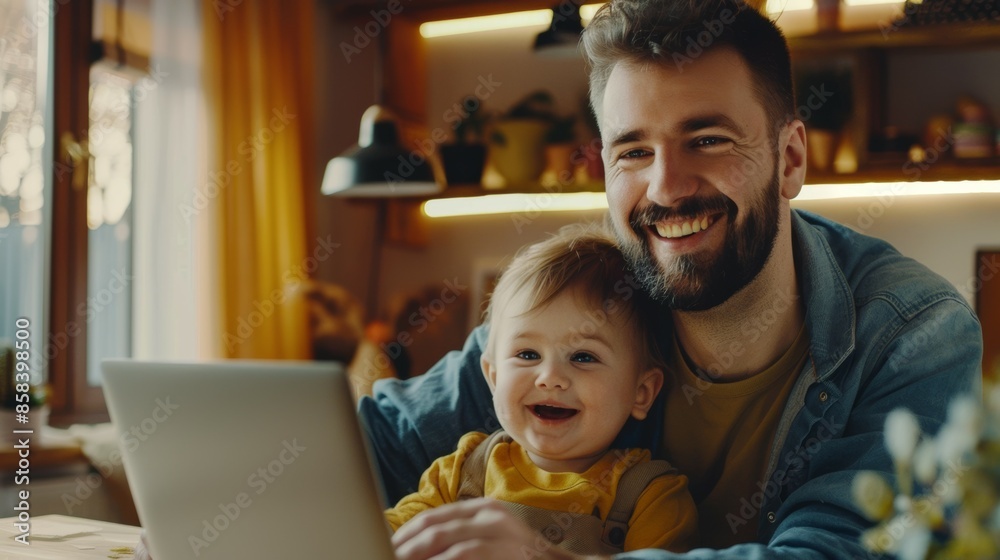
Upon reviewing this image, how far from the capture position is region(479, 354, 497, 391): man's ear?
4.56 ft

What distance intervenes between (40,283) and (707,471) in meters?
2.25

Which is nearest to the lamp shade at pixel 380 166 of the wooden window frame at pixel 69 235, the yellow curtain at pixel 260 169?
the yellow curtain at pixel 260 169

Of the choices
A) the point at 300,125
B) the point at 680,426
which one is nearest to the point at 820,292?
the point at 680,426

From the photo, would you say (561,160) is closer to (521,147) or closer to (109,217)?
(521,147)

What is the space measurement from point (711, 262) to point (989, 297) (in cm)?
222

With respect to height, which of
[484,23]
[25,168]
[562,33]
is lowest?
[25,168]

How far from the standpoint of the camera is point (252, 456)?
2.56 feet

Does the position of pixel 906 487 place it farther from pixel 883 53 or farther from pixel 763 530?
pixel 883 53

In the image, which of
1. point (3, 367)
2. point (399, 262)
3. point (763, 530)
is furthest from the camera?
point (399, 262)

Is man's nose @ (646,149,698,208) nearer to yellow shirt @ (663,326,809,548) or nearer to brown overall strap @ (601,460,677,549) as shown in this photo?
yellow shirt @ (663,326,809,548)

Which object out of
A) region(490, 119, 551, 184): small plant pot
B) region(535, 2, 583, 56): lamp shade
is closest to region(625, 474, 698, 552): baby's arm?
region(535, 2, 583, 56): lamp shade

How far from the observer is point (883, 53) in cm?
325

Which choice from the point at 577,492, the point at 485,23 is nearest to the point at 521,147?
the point at 485,23

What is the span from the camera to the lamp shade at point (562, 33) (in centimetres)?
309
